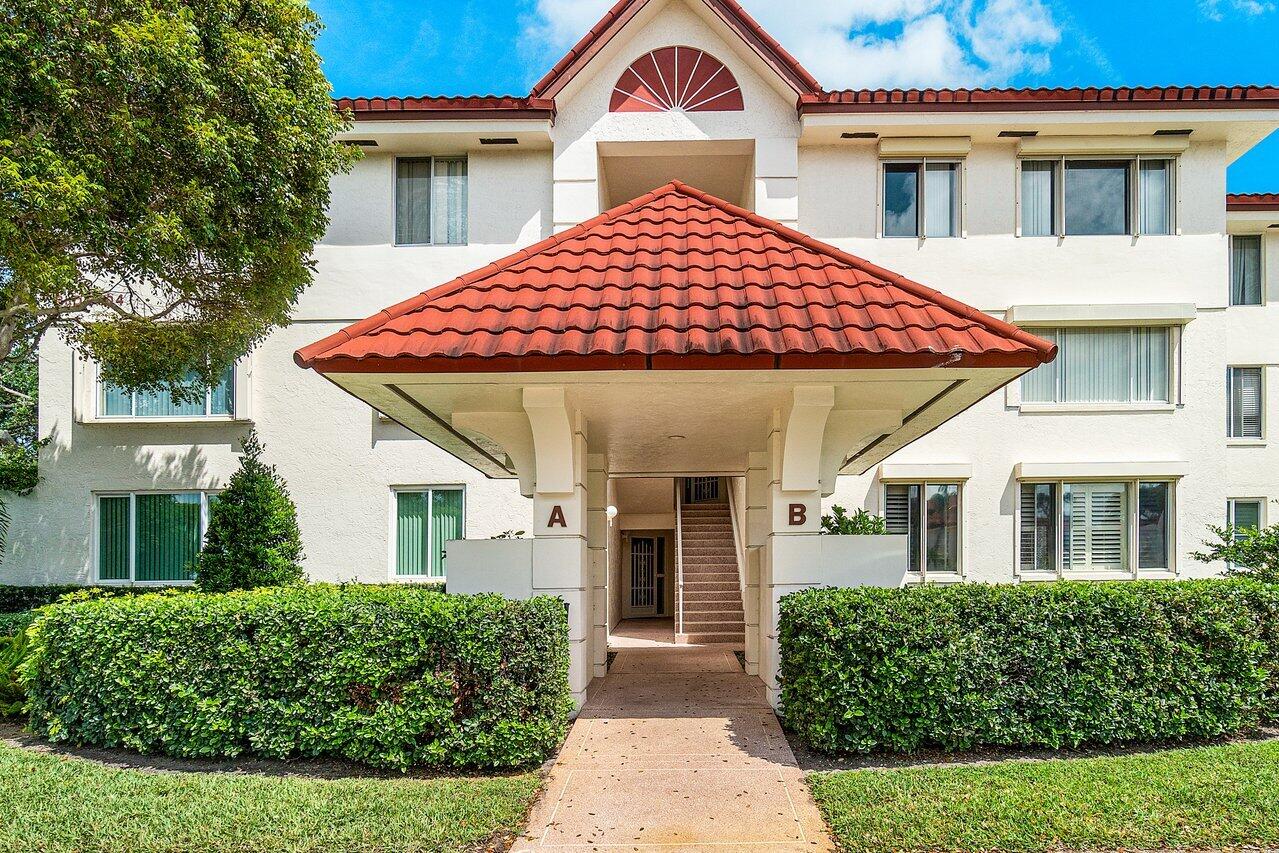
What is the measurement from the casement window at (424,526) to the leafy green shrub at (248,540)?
1.87m

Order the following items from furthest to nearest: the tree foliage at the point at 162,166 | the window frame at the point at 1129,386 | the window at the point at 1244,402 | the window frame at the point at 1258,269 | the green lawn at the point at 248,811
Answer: the window frame at the point at 1258,269 < the window at the point at 1244,402 < the window frame at the point at 1129,386 < the tree foliage at the point at 162,166 < the green lawn at the point at 248,811

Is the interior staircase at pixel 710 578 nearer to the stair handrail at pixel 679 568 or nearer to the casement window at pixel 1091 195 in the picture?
the stair handrail at pixel 679 568

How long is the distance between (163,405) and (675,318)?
13.0m

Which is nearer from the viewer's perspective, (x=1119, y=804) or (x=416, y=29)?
(x=1119, y=804)

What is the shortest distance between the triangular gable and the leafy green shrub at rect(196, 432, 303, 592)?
29.5ft

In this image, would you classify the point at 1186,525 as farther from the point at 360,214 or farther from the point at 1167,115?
the point at 360,214

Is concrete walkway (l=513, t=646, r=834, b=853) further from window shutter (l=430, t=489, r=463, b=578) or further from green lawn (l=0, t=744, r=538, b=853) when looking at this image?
window shutter (l=430, t=489, r=463, b=578)

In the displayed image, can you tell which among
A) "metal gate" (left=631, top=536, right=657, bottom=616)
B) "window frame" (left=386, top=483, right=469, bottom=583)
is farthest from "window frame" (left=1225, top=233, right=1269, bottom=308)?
"window frame" (left=386, top=483, right=469, bottom=583)

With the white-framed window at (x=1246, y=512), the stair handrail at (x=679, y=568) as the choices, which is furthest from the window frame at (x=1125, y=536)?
the stair handrail at (x=679, y=568)

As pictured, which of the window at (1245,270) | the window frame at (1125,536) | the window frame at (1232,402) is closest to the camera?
the window frame at (1125,536)

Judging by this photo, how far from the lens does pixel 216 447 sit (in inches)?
604

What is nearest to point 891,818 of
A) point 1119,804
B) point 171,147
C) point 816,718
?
point 816,718

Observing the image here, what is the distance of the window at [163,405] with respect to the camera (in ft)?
50.4

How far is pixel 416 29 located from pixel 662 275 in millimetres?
16660
